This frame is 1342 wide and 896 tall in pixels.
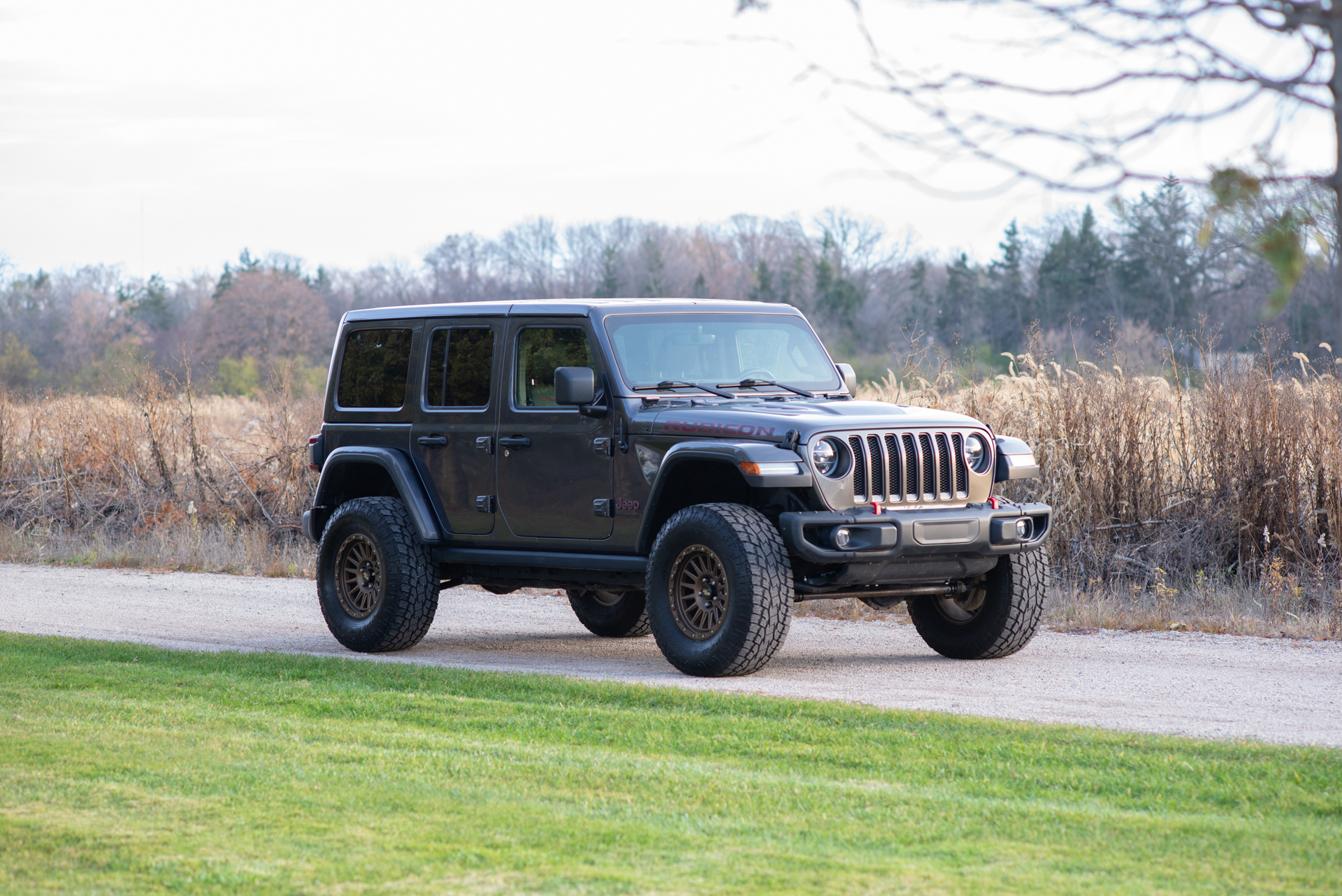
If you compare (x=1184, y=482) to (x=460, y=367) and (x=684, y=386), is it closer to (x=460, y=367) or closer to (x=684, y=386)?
(x=684, y=386)

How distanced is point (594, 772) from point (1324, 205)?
3.71m

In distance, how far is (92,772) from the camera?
6.35 meters

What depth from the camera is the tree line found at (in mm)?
48375

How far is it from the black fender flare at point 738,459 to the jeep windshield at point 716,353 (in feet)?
2.23

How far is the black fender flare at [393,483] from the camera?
10.4 m

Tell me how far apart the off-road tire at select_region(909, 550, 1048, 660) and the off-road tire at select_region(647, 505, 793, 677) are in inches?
63.0

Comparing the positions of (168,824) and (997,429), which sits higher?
(997,429)

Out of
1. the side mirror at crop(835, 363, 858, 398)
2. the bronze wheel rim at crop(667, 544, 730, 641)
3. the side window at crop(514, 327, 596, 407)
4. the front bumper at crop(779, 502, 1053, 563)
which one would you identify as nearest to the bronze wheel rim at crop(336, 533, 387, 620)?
the side window at crop(514, 327, 596, 407)

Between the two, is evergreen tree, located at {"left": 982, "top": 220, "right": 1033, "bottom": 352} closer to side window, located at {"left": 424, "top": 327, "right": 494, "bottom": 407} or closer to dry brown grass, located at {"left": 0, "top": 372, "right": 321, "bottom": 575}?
dry brown grass, located at {"left": 0, "top": 372, "right": 321, "bottom": 575}

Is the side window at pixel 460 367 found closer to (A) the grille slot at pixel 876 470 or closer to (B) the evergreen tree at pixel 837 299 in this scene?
(A) the grille slot at pixel 876 470

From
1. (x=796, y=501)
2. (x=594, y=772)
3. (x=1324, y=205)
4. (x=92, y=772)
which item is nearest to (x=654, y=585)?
(x=796, y=501)

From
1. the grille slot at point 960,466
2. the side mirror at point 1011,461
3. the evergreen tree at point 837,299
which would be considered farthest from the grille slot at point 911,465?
the evergreen tree at point 837,299

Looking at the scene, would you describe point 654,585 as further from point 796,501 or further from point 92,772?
point 92,772

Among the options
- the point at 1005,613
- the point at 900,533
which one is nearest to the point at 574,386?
the point at 900,533
